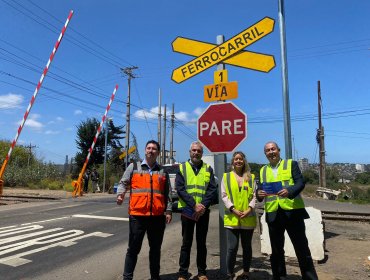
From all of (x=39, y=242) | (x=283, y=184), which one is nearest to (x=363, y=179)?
(x=39, y=242)

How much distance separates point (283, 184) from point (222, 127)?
1.11m

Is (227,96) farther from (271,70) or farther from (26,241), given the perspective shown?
(26,241)

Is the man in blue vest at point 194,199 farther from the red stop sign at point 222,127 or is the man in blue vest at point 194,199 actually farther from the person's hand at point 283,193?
the person's hand at point 283,193

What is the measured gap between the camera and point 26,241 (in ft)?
26.0

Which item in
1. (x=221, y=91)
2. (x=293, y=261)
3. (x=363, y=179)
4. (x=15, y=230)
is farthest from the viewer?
(x=363, y=179)

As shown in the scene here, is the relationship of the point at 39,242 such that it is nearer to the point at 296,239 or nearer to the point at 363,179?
the point at 296,239

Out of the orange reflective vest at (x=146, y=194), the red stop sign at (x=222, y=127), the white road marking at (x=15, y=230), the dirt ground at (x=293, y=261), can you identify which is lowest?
the dirt ground at (x=293, y=261)

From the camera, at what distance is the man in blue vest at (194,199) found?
4.96 meters

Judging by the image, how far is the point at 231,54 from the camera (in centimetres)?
541

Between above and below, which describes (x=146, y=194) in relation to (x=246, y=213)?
above

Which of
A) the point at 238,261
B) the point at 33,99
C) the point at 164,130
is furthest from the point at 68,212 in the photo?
the point at 164,130

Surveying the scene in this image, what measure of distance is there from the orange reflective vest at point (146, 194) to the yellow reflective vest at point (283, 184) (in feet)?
4.38

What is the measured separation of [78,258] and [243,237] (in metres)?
3.28

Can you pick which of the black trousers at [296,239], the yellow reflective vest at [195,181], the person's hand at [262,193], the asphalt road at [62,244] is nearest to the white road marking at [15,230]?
the asphalt road at [62,244]
